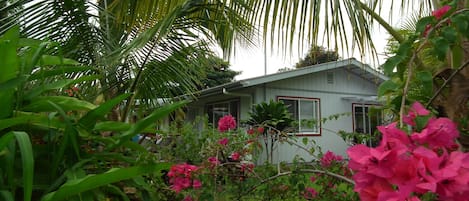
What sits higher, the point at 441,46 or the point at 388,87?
the point at 441,46

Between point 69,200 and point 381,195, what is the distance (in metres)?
1.11

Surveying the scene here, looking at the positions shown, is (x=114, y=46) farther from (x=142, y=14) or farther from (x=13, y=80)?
(x=13, y=80)

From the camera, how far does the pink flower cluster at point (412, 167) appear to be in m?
0.76

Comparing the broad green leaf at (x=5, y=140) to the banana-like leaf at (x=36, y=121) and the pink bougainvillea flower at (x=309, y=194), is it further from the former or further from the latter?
the pink bougainvillea flower at (x=309, y=194)

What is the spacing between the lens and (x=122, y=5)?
10.8 feet

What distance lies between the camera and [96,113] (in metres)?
1.68

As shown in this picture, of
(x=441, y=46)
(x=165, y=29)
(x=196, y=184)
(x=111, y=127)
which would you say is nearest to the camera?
(x=441, y=46)

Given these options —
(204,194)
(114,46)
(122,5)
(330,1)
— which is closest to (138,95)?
(114,46)

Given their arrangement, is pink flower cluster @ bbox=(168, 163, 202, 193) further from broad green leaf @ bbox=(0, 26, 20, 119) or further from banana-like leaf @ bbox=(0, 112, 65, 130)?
broad green leaf @ bbox=(0, 26, 20, 119)

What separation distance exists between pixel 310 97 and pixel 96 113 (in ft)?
43.4

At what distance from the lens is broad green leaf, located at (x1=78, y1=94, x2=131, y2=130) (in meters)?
1.67

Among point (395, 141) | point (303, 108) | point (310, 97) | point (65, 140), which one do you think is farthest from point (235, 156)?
point (310, 97)

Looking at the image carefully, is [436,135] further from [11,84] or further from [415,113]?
[11,84]

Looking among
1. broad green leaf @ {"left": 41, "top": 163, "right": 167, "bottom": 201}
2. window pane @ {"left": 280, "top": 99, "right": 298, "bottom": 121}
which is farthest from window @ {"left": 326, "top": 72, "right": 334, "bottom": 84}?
broad green leaf @ {"left": 41, "top": 163, "right": 167, "bottom": 201}
